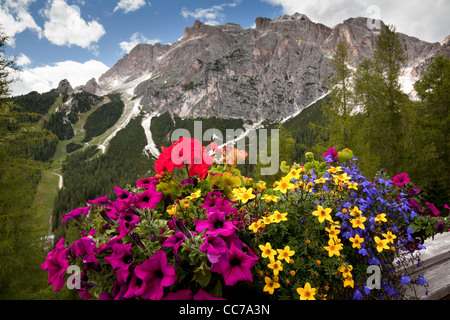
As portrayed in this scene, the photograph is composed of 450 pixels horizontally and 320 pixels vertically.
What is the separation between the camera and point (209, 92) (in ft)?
543

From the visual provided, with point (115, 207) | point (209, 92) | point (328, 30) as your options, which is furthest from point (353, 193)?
point (328, 30)

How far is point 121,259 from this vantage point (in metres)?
1.12

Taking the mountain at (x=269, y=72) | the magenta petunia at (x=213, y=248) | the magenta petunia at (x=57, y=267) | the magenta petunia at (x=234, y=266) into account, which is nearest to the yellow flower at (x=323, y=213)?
the magenta petunia at (x=234, y=266)

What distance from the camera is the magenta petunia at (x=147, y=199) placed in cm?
144

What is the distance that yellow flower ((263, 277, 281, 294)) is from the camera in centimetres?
123

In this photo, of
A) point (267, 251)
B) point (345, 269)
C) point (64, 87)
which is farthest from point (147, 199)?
point (64, 87)

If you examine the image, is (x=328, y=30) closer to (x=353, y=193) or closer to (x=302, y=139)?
(x=302, y=139)

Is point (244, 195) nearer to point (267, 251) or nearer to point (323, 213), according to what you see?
point (267, 251)

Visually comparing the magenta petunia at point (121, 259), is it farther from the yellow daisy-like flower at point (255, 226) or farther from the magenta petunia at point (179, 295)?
the yellow daisy-like flower at point (255, 226)

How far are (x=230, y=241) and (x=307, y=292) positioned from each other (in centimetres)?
50

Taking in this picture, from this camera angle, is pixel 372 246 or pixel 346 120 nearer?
pixel 372 246

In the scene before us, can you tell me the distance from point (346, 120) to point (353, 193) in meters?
9.00

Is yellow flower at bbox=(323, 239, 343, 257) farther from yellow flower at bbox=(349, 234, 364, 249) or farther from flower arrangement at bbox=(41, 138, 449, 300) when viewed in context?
yellow flower at bbox=(349, 234, 364, 249)
